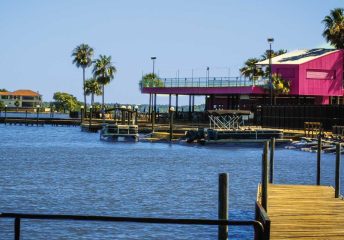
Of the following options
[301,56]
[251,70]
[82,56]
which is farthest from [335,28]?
[82,56]

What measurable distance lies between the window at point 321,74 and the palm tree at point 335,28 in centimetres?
808

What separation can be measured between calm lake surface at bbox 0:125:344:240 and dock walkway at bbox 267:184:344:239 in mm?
2477

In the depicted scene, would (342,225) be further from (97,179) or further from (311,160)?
(311,160)

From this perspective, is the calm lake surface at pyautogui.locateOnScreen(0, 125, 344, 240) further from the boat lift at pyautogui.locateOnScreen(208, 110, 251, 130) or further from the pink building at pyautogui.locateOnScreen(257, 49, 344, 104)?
the pink building at pyautogui.locateOnScreen(257, 49, 344, 104)

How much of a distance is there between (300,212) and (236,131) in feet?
176

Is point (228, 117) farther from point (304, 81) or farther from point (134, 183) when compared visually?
point (134, 183)

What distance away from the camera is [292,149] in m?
73.8

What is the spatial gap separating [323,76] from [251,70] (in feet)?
88.2

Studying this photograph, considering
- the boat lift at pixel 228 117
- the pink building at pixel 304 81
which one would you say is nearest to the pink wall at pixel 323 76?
the pink building at pixel 304 81

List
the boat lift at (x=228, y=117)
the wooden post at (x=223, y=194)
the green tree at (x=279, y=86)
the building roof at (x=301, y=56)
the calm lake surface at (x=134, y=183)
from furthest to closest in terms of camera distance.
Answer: the building roof at (x=301, y=56), the green tree at (x=279, y=86), the boat lift at (x=228, y=117), the calm lake surface at (x=134, y=183), the wooden post at (x=223, y=194)

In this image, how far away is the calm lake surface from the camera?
27.5 metres

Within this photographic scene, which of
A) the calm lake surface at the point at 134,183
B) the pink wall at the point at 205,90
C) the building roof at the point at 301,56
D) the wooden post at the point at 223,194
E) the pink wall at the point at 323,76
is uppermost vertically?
the building roof at the point at 301,56

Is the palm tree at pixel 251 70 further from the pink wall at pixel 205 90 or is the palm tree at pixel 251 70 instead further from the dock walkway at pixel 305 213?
the dock walkway at pixel 305 213

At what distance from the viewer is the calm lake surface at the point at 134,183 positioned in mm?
27500
